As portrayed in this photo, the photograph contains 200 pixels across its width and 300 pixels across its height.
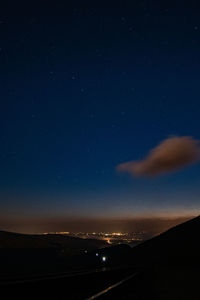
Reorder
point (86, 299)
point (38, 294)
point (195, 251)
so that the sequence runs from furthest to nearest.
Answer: point (195, 251)
point (38, 294)
point (86, 299)

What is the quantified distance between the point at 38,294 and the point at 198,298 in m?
5.99

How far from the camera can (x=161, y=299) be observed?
11859 mm

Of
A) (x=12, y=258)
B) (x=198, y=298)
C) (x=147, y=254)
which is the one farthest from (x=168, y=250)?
(x=198, y=298)

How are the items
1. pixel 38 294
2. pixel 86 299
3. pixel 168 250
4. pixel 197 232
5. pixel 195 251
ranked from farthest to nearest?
pixel 197 232
pixel 168 250
pixel 195 251
pixel 38 294
pixel 86 299

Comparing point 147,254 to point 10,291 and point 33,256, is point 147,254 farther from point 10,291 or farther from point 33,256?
point 10,291

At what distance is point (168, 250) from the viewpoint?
14850 centimetres

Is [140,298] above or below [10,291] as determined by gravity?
below

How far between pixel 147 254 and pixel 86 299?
14704 cm

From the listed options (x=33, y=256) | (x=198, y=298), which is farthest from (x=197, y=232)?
(x=198, y=298)

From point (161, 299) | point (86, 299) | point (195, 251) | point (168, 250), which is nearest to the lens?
point (86, 299)

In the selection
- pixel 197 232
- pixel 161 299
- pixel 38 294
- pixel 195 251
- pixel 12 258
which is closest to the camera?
pixel 38 294

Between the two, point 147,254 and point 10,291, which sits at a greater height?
A: point 10,291

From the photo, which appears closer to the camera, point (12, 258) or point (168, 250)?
point (168, 250)

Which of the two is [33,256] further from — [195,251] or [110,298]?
[110,298]
